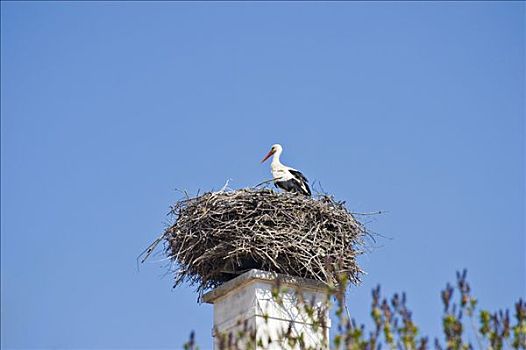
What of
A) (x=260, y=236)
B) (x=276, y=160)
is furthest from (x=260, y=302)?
(x=276, y=160)

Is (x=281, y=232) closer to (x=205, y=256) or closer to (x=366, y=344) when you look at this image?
(x=205, y=256)

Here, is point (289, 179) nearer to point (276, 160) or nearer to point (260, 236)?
point (276, 160)

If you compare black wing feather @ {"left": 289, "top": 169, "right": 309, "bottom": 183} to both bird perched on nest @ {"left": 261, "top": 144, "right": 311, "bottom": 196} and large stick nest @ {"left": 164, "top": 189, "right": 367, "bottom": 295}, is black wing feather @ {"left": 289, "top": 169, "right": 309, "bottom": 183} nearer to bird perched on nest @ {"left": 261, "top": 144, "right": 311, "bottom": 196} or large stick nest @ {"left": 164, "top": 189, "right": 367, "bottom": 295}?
bird perched on nest @ {"left": 261, "top": 144, "right": 311, "bottom": 196}

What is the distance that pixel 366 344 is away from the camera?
4836 mm

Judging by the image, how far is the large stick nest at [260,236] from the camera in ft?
32.0

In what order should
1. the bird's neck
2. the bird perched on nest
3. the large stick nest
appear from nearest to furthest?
the large stick nest, the bird perched on nest, the bird's neck

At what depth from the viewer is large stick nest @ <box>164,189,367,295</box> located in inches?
384

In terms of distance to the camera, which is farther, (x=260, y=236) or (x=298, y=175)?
(x=298, y=175)

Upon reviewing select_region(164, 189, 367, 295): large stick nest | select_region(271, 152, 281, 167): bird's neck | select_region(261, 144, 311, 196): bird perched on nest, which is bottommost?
select_region(164, 189, 367, 295): large stick nest

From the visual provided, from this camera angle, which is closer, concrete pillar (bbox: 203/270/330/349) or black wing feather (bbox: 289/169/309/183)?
concrete pillar (bbox: 203/270/330/349)

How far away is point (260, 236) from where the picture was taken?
9719 millimetres

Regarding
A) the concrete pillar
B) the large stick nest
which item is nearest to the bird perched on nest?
the large stick nest

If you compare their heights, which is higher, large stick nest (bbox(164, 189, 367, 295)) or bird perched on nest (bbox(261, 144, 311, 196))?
bird perched on nest (bbox(261, 144, 311, 196))

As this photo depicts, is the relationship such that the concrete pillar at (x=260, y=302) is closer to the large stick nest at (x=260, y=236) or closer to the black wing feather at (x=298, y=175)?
the large stick nest at (x=260, y=236)
